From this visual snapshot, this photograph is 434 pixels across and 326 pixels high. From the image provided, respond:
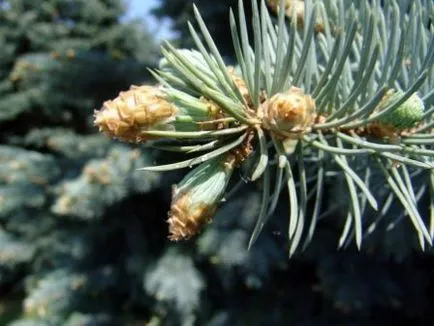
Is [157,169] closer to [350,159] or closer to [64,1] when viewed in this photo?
[350,159]

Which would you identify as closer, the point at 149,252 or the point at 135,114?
the point at 135,114

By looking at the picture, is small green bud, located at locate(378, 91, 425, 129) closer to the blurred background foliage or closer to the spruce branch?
the spruce branch

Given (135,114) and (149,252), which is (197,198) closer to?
(135,114)

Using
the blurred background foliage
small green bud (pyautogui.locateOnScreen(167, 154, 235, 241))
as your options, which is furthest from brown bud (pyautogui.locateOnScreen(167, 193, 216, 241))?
the blurred background foliage

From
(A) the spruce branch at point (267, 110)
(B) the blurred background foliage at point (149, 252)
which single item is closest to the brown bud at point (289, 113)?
(A) the spruce branch at point (267, 110)

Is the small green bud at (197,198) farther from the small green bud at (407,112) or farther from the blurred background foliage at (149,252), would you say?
the blurred background foliage at (149,252)

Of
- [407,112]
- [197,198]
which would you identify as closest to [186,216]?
[197,198]

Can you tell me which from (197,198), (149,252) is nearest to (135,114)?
(197,198)

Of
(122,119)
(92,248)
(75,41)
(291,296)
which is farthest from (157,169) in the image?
(75,41)
